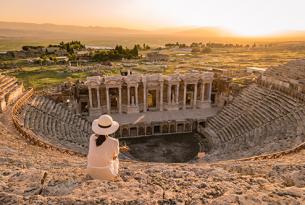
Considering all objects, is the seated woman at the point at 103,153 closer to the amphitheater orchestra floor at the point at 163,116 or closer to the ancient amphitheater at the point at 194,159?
the ancient amphitheater at the point at 194,159

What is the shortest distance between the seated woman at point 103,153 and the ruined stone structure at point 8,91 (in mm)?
20542

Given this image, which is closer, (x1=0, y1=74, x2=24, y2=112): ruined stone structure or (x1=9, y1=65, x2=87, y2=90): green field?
(x1=0, y1=74, x2=24, y2=112): ruined stone structure

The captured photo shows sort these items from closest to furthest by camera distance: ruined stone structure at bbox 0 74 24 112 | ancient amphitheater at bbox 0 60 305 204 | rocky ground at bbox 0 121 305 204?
rocky ground at bbox 0 121 305 204
ancient amphitheater at bbox 0 60 305 204
ruined stone structure at bbox 0 74 24 112

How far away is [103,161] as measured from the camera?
6.61 metres

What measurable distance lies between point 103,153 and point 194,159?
20307 millimetres

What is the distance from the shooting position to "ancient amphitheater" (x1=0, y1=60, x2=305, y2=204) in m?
5.09

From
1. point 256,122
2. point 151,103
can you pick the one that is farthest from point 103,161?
point 151,103

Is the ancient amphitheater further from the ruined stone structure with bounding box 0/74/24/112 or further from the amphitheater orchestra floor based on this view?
the amphitheater orchestra floor

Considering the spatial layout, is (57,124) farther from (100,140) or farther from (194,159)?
(100,140)

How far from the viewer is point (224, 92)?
37688 millimetres

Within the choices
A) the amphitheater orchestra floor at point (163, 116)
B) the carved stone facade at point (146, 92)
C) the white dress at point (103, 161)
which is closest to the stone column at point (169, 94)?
the carved stone facade at point (146, 92)

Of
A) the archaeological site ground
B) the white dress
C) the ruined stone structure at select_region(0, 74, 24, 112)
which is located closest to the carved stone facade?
the archaeological site ground

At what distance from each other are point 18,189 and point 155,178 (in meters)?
2.77

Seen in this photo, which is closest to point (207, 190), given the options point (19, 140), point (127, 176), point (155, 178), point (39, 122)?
point (155, 178)
